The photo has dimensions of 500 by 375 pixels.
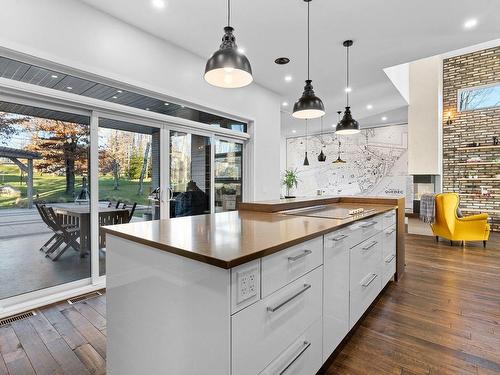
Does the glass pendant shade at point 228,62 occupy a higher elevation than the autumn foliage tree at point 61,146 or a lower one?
higher

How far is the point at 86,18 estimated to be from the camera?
2.79 meters

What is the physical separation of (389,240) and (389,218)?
246 millimetres

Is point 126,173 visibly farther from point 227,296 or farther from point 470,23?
point 470,23

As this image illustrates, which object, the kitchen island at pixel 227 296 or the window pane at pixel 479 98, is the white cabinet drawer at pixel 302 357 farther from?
the window pane at pixel 479 98

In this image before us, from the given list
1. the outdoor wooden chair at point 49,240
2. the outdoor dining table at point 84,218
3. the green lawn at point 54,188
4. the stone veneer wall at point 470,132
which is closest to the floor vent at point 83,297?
the outdoor dining table at point 84,218

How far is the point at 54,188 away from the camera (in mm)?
2904

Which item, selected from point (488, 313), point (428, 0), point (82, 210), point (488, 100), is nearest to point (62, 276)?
point (82, 210)

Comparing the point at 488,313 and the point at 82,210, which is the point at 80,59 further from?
the point at 488,313

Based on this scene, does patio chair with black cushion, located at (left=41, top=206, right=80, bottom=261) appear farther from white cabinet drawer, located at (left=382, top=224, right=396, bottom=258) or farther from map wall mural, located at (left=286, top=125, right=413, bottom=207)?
map wall mural, located at (left=286, top=125, right=413, bottom=207)

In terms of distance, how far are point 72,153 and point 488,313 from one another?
14.8ft

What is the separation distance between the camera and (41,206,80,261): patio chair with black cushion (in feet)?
9.58

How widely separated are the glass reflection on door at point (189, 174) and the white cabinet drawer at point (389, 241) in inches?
106

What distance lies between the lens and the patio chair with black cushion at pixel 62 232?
292 centimetres

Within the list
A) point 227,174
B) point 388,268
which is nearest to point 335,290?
point 388,268
